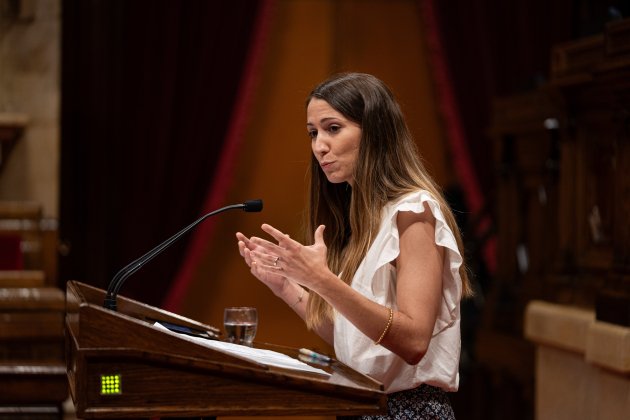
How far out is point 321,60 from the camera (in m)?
6.96

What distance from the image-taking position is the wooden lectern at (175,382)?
6.17ft

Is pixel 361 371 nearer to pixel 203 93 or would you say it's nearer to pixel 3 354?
pixel 3 354

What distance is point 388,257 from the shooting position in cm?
221

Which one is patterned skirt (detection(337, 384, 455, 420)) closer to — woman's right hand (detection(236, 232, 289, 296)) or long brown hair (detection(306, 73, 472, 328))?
long brown hair (detection(306, 73, 472, 328))

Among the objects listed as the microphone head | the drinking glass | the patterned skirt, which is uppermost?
the microphone head

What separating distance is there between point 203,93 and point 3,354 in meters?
2.33

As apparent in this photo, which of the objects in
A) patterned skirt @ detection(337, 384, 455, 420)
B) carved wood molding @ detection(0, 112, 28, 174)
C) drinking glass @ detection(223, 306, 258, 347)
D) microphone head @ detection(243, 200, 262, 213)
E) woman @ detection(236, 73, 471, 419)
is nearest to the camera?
woman @ detection(236, 73, 471, 419)

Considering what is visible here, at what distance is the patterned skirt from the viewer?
225 centimetres

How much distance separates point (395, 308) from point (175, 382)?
1.93 ft

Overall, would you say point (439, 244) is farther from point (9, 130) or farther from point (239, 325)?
point (9, 130)

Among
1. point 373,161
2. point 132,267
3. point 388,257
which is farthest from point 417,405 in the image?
point 132,267

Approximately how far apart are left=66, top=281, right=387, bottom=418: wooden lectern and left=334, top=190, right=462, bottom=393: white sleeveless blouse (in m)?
0.25

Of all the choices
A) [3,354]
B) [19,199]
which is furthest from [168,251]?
[3,354]

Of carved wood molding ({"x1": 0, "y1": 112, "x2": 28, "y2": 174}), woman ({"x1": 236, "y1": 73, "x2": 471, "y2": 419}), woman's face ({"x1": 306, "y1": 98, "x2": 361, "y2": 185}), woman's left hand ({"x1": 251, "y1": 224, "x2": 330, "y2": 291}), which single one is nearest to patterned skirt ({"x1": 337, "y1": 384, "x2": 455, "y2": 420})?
woman ({"x1": 236, "y1": 73, "x2": 471, "y2": 419})
